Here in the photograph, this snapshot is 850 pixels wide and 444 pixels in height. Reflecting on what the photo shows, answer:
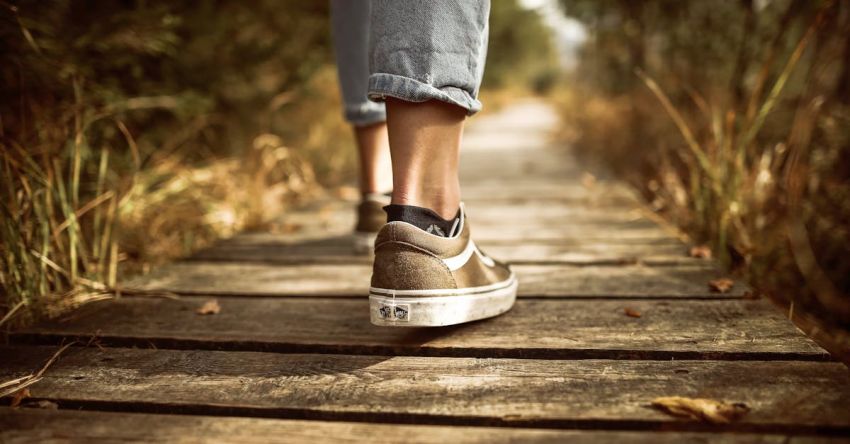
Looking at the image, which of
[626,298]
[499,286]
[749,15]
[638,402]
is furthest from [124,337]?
[749,15]

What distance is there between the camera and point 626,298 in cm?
141

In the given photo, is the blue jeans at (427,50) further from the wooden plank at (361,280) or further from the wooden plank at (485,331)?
the wooden plank at (361,280)

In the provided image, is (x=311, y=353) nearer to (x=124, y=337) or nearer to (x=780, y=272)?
(x=124, y=337)

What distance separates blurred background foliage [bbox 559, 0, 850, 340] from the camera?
1892 millimetres

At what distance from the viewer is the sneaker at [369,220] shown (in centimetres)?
189

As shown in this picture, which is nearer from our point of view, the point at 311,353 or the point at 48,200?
the point at 311,353

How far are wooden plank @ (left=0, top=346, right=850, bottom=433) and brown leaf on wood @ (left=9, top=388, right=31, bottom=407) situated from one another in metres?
0.02

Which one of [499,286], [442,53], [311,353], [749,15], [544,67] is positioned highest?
[544,67]

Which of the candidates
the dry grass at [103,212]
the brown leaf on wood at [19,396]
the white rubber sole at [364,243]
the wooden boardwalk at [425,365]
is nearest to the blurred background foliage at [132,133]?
the dry grass at [103,212]

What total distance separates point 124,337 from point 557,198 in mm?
2143

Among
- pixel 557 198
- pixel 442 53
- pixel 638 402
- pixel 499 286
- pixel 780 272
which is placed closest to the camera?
pixel 638 402

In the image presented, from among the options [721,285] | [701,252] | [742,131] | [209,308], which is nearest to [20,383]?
[209,308]

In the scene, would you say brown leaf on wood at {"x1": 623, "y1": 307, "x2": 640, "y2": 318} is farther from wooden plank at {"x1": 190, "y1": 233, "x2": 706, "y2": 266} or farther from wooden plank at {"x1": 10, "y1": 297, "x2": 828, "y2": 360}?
wooden plank at {"x1": 190, "y1": 233, "x2": 706, "y2": 266}

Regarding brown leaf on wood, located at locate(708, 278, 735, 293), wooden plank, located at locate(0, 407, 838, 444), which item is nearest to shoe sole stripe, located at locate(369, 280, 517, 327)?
wooden plank, located at locate(0, 407, 838, 444)
